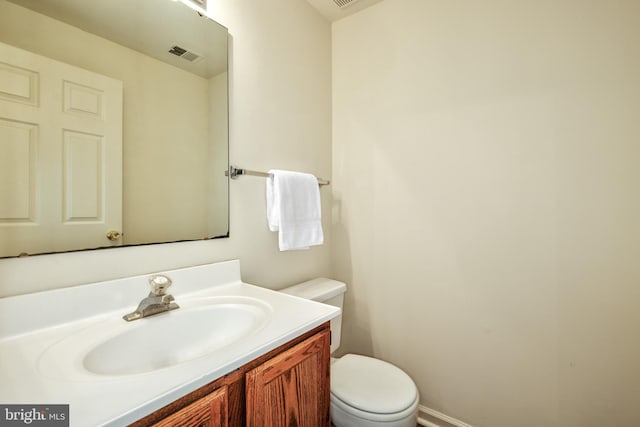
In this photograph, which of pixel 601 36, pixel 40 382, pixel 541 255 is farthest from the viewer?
pixel 541 255

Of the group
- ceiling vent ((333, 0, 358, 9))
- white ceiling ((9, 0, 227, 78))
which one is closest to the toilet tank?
white ceiling ((9, 0, 227, 78))

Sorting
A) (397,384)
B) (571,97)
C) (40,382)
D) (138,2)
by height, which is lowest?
(397,384)

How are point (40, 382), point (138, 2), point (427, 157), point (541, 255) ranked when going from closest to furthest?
point (40, 382) < point (138, 2) < point (541, 255) < point (427, 157)

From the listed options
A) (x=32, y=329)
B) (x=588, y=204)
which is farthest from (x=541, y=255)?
(x=32, y=329)

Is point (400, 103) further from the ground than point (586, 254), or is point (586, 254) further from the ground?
point (400, 103)

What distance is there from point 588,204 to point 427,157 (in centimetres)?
67

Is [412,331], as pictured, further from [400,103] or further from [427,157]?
[400,103]

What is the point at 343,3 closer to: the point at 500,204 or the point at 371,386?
the point at 500,204

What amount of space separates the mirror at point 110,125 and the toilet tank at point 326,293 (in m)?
→ 0.50

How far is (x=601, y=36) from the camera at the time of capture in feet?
3.53

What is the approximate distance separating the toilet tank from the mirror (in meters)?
0.50

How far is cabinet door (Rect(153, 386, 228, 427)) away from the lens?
51 centimetres

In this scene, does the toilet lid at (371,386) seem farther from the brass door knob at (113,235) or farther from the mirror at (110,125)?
the brass door knob at (113,235)

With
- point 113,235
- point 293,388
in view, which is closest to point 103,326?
point 113,235
